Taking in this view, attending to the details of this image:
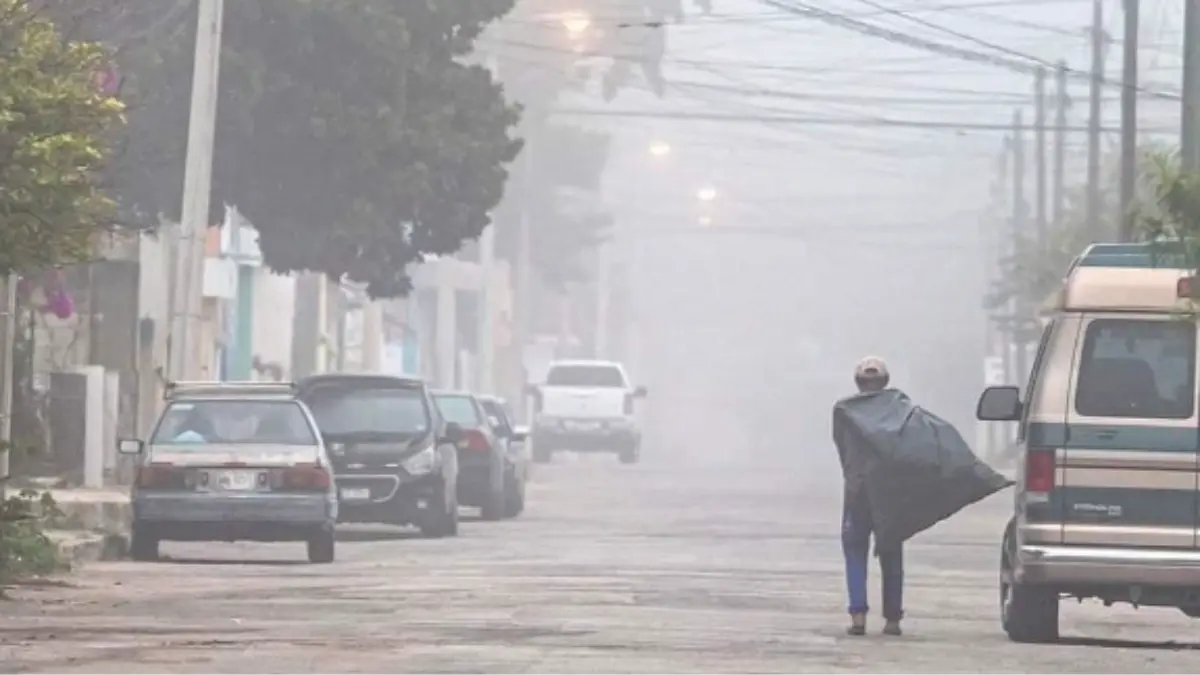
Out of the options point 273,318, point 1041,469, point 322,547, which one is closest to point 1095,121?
point 273,318

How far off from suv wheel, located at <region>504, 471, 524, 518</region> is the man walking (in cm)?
1834

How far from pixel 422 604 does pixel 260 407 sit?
21.4ft

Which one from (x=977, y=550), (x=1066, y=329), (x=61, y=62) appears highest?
(x=61, y=62)

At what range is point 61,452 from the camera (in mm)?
33594

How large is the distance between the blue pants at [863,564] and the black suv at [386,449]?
12.3 metres

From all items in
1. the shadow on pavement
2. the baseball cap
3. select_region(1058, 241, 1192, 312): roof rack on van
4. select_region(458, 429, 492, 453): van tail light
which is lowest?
the shadow on pavement

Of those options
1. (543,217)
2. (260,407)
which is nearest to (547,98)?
(543,217)

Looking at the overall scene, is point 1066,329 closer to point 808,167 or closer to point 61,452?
point 61,452

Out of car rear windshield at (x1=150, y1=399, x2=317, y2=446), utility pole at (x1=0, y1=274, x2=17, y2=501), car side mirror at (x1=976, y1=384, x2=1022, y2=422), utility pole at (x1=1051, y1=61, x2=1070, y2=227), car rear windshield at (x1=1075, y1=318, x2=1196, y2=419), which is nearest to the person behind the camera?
car rear windshield at (x1=1075, y1=318, x2=1196, y2=419)

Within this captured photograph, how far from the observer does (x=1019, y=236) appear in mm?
66312

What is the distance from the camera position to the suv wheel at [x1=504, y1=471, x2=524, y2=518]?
1436 inches

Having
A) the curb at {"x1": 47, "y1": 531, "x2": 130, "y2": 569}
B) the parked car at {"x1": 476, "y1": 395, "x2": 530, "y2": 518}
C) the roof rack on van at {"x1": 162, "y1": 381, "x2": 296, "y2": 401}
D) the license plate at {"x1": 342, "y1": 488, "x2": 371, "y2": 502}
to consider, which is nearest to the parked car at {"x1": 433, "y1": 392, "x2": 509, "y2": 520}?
the parked car at {"x1": 476, "y1": 395, "x2": 530, "y2": 518}

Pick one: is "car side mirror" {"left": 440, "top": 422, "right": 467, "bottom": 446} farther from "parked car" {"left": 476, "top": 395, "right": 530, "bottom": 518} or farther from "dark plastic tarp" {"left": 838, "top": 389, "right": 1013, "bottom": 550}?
"dark plastic tarp" {"left": 838, "top": 389, "right": 1013, "bottom": 550}

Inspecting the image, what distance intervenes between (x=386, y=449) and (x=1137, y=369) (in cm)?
1421
